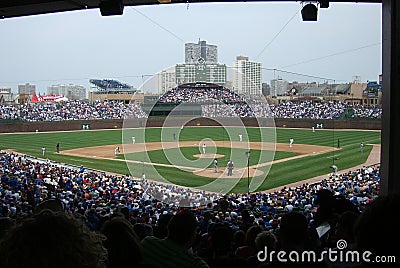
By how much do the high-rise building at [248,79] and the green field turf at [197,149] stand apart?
4.60 metres

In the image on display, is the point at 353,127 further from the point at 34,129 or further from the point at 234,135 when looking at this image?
the point at 34,129

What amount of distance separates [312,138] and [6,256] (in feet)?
135

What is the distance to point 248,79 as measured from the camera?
38469 mm

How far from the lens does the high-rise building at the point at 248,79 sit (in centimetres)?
3707

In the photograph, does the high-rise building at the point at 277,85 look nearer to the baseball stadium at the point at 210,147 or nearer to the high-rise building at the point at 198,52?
the baseball stadium at the point at 210,147

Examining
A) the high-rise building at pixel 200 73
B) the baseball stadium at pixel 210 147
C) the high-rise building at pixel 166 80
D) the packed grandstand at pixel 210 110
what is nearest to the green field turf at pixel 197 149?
the baseball stadium at pixel 210 147

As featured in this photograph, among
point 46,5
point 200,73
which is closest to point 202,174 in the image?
point 46,5

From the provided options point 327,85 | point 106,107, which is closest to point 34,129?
point 106,107

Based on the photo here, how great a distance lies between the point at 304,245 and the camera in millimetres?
3047

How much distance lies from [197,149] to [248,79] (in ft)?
30.1

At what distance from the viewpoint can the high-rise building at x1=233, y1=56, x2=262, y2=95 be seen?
37069 mm

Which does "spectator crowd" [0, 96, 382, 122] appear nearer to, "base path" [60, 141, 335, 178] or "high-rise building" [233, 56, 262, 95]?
"high-rise building" [233, 56, 262, 95]

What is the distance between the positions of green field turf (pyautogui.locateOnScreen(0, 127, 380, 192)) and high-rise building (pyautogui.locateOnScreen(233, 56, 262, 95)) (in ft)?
15.1

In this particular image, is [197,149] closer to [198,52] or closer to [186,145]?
[186,145]
